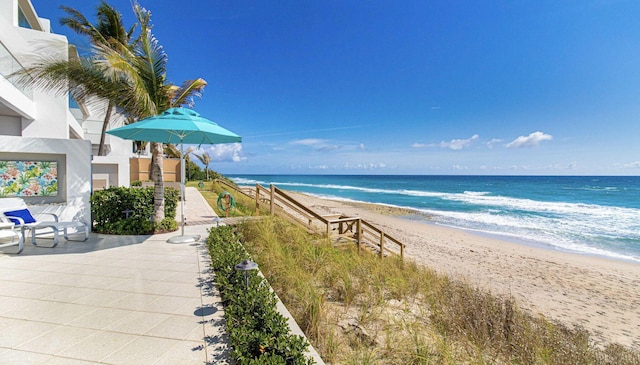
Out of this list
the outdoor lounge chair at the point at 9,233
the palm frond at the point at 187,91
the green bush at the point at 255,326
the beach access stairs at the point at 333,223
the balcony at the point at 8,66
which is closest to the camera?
the green bush at the point at 255,326

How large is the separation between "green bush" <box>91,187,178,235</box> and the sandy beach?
773 cm

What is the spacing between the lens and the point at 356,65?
20078 mm

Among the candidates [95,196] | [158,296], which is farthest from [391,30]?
[158,296]

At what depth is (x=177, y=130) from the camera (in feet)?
18.2

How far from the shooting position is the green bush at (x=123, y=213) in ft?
21.4

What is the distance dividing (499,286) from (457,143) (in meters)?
48.9

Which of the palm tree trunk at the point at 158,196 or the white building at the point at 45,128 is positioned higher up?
the white building at the point at 45,128

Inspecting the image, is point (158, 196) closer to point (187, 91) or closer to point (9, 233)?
point (9, 233)

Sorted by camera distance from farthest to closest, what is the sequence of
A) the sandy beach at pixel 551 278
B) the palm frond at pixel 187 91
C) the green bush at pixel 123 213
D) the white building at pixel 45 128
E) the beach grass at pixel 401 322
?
1. the palm frond at pixel 187 91
2. the green bush at pixel 123 213
3. the white building at pixel 45 128
4. the sandy beach at pixel 551 278
5. the beach grass at pixel 401 322

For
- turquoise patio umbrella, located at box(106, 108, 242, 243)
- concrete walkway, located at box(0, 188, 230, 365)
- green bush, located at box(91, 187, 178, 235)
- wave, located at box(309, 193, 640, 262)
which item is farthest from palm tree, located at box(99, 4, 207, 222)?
wave, located at box(309, 193, 640, 262)

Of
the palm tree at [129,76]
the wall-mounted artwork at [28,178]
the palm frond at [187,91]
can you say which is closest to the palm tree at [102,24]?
the palm frond at [187,91]

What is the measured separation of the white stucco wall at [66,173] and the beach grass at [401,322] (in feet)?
15.9

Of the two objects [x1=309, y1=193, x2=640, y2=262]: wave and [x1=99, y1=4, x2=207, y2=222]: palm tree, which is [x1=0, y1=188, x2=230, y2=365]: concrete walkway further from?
[x1=309, y1=193, x2=640, y2=262]: wave

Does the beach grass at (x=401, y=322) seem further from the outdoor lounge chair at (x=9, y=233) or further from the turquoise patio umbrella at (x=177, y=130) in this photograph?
the outdoor lounge chair at (x=9, y=233)
